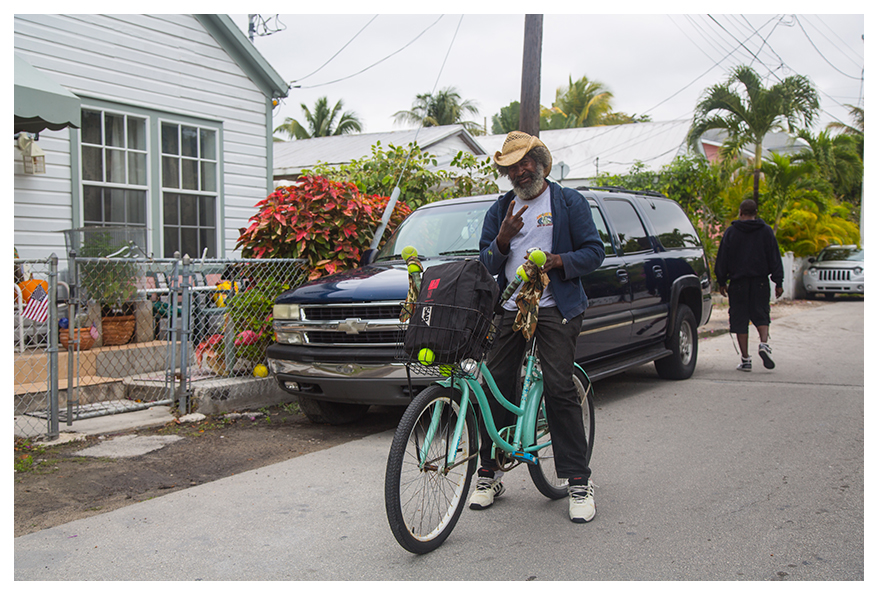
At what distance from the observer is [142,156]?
31.0ft

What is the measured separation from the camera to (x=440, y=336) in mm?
3350

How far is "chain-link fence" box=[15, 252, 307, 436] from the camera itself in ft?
21.3

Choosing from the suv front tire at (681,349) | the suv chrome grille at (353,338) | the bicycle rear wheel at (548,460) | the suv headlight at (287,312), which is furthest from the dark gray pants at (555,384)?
the suv front tire at (681,349)

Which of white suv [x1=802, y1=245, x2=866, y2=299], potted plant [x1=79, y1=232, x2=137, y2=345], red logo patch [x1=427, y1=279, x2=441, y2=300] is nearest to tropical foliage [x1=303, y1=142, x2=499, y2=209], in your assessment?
potted plant [x1=79, y1=232, x2=137, y2=345]

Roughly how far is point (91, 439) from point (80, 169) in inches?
168

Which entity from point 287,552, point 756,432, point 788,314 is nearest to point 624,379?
point 756,432

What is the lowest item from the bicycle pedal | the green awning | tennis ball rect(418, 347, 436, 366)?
the bicycle pedal

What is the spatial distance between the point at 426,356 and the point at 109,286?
4658 mm

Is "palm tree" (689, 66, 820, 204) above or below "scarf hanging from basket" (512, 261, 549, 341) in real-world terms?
above

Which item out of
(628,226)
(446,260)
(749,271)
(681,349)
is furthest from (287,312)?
(749,271)

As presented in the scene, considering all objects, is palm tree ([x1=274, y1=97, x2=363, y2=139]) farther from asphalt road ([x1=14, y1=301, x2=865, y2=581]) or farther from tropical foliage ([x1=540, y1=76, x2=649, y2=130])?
asphalt road ([x1=14, y1=301, x2=865, y2=581])

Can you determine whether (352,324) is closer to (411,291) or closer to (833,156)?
(411,291)

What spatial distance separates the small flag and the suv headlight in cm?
204

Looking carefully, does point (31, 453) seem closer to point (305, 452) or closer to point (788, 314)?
point (305, 452)
